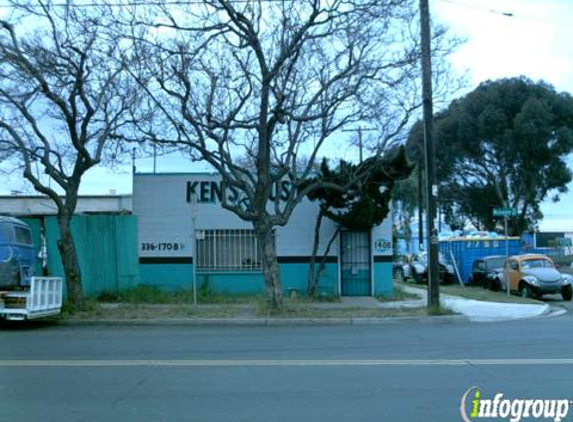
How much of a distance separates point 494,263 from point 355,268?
9.50 metres

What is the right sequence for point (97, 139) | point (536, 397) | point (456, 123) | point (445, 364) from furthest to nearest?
point (456, 123) < point (97, 139) < point (445, 364) < point (536, 397)

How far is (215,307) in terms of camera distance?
18.5m

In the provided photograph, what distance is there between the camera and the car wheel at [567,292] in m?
23.5

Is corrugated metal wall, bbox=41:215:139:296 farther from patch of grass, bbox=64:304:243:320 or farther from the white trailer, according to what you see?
the white trailer

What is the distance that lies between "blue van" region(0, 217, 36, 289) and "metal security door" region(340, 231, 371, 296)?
10023 mm

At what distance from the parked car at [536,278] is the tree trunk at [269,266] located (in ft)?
34.9

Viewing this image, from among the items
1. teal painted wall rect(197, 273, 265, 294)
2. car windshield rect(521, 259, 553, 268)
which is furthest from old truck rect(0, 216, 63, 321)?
car windshield rect(521, 259, 553, 268)

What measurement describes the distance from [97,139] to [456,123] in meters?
33.4

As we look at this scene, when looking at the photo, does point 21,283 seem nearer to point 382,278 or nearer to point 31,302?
point 31,302

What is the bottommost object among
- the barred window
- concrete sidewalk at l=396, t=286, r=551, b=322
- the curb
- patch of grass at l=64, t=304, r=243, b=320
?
concrete sidewalk at l=396, t=286, r=551, b=322

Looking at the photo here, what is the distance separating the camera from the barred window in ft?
72.5

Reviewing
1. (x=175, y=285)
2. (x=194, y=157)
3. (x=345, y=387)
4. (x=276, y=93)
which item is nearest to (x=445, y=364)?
(x=345, y=387)

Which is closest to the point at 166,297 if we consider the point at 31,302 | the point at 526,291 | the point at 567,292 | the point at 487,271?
the point at 31,302

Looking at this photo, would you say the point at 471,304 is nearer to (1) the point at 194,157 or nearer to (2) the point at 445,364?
(1) the point at 194,157
